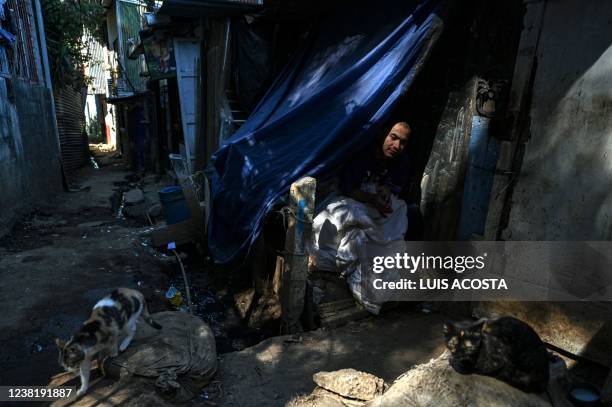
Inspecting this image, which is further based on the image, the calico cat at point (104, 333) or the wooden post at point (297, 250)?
the wooden post at point (297, 250)

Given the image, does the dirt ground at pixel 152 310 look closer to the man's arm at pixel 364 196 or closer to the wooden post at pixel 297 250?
the wooden post at pixel 297 250

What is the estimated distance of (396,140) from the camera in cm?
402

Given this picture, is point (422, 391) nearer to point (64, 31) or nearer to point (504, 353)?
point (504, 353)

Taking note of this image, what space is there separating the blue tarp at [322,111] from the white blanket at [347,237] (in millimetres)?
453

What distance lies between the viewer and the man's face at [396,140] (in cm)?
400

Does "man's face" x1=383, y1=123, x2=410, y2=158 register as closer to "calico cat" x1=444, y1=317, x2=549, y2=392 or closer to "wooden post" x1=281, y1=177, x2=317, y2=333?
"wooden post" x1=281, y1=177, x2=317, y2=333

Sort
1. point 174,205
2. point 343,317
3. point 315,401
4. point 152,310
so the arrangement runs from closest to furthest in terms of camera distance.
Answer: point 315,401 < point 343,317 < point 152,310 < point 174,205

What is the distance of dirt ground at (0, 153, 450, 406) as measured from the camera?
3.18 metres

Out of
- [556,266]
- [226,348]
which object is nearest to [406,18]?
[556,266]

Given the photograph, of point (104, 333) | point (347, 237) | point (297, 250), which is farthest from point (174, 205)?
point (104, 333)

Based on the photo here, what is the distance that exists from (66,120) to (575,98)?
49.6ft

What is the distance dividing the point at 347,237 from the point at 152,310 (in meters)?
2.56

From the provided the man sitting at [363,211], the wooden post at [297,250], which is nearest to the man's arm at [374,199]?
the man sitting at [363,211]

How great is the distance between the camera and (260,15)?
19.7ft
